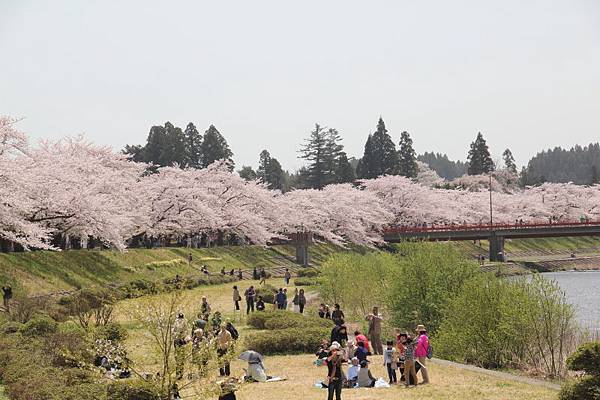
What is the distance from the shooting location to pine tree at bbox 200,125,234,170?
10119 centimetres

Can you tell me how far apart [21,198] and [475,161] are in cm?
11126

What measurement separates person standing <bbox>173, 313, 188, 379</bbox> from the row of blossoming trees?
24.7 metres

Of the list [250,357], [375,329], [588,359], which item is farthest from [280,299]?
[588,359]

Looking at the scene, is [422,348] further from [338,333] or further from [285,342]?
[285,342]

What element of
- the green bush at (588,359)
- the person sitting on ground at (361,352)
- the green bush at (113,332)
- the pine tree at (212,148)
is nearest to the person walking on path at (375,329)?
the person sitting on ground at (361,352)

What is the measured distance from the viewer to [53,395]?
12.4 meters

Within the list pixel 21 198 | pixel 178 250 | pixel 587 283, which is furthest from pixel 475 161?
pixel 21 198

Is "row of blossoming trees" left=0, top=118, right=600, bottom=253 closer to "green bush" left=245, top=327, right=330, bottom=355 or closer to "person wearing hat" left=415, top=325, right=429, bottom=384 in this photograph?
"green bush" left=245, top=327, right=330, bottom=355

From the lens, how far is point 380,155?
373 ft

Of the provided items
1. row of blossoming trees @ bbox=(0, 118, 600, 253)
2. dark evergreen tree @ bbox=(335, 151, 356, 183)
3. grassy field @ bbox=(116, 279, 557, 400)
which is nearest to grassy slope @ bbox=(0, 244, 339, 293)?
row of blossoming trees @ bbox=(0, 118, 600, 253)

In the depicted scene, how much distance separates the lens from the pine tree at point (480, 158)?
429 feet

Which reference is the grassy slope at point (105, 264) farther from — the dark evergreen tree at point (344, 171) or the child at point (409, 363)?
the dark evergreen tree at point (344, 171)

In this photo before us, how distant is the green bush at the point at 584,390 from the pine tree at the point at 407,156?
104m

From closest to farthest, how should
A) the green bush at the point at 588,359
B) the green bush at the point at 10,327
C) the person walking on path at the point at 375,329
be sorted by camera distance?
the green bush at the point at 588,359 → the person walking on path at the point at 375,329 → the green bush at the point at 10,327
